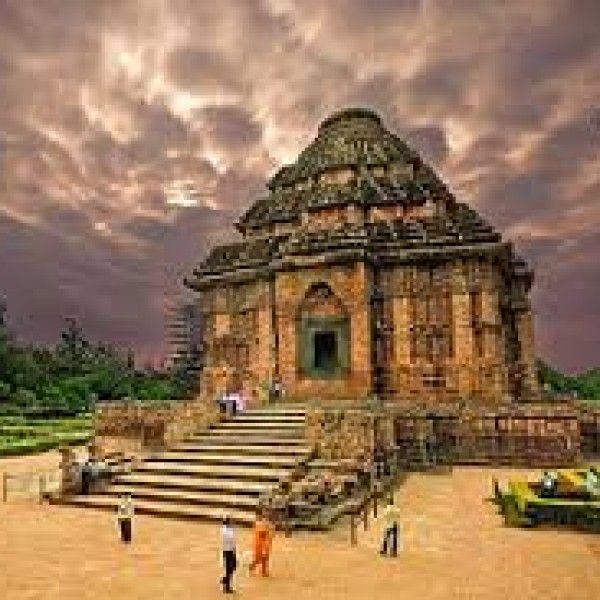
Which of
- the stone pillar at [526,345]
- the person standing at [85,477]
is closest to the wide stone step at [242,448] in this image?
the person standing at [85,477]

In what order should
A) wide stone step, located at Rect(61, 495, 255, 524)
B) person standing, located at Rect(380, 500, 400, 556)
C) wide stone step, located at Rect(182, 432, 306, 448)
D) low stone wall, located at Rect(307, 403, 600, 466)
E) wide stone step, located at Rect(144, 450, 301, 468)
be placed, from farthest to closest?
wide stone step, located at Rect(182, 432, 306, 448)
low stone wall, located at Rect(307, 403, 600, 466)
wide stone step, located at Rect(144, 450, 301, 468)
wide stone step, located at Rect(61, 495, 255, 524)
person standing, located at Rect(380, 500, 400, 556)

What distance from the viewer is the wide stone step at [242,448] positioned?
19.4 metres

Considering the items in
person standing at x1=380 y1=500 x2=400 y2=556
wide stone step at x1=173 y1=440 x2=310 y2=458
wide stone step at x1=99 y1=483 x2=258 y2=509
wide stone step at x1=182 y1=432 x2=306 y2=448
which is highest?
wide stone step at x1=182 y1=432 x2=306 y2=448

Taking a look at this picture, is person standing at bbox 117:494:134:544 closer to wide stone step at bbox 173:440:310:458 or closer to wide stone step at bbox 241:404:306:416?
wide stone step at bbox 173:440:310:458

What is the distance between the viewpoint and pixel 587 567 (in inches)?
478

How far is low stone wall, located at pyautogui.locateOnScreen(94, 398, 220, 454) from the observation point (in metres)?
22.2

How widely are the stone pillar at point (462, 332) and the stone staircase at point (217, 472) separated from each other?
6297mm

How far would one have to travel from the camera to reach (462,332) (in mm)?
25062

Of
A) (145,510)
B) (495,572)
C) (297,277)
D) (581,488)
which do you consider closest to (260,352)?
(297,277)

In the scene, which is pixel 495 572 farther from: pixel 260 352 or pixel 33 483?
pixel 260 352

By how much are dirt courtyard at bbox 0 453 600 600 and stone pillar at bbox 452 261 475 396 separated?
331 inches

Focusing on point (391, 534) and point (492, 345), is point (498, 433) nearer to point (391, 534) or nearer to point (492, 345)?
point (492, 345)

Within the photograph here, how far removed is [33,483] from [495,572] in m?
15.6

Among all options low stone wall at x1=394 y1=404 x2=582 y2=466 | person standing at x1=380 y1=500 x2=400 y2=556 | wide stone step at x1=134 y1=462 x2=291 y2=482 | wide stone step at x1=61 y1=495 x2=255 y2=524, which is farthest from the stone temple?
person standing at x1=380 y1=500 x2=400 y2=556
